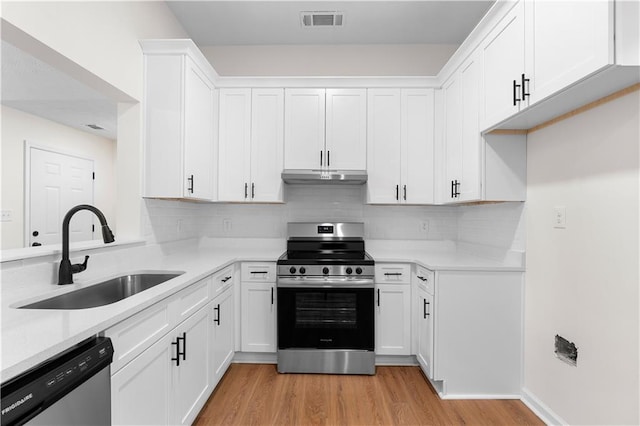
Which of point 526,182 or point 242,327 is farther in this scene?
point 242,327

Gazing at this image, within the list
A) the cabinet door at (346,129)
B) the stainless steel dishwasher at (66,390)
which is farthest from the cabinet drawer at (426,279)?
the stainless steel dishwasher at (66,390)

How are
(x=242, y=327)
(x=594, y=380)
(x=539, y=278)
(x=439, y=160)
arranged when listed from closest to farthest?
(x=594, y=380) < (x=539, y=278) < (x=242, y=327) < (x=439, y=160)

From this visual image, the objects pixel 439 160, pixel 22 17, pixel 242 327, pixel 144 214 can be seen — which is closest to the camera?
pixel 22 17

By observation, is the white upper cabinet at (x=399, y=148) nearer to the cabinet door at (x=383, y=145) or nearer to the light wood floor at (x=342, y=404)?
the cabinet door at (x=383, y=145)

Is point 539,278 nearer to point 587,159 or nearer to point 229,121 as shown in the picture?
point 587,159

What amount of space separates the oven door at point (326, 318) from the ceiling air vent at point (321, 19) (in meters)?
2.38

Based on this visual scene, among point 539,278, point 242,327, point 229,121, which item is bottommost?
point 242,327

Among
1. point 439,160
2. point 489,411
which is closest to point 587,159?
point 439,160

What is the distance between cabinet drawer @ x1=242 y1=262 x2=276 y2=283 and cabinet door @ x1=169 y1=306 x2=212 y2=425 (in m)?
0.66

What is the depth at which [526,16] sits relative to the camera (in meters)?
1.79

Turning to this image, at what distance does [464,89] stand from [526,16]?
0.82 meters

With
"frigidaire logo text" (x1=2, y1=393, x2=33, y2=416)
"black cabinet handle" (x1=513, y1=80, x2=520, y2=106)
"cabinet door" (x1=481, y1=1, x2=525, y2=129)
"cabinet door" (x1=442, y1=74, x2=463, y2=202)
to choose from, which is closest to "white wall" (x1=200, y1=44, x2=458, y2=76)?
"cabinet door" (x1=442, y1=74, x2=463, y2=202)

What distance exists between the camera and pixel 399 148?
125 inches

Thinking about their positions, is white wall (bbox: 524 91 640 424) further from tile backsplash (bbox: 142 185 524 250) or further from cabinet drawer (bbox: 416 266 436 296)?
tile backsplash (bbox: 142 185 524 250)
